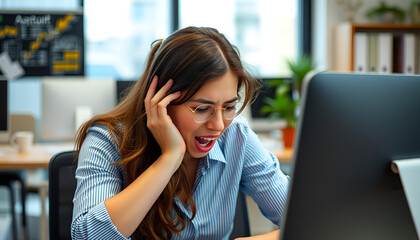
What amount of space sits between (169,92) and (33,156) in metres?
1.69

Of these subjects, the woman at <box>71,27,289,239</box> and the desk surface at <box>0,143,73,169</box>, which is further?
the desk surface at <box>0,143,73,169</box>

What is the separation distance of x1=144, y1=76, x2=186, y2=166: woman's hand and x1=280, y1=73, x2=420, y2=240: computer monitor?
1.47 feet

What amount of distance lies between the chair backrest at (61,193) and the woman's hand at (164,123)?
26 cm

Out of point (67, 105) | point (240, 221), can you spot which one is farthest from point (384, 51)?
point (240, 221)

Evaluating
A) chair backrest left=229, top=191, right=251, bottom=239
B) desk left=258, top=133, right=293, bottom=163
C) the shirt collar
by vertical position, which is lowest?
chair backrest left=229, top=191, right=251, bottom=239

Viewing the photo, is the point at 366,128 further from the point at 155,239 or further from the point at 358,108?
the point at 155,239

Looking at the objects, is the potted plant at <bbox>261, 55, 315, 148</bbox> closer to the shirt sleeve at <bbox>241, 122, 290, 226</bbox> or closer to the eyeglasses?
the shirt sleeve at <bbox>241, 122, 290, 226</bbox>

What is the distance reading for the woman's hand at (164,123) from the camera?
3.35 ft

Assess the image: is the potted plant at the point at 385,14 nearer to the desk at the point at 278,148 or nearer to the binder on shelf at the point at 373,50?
the binder on shelf at the point at 373,50

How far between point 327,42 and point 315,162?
351cm

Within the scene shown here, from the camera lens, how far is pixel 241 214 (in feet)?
4.14

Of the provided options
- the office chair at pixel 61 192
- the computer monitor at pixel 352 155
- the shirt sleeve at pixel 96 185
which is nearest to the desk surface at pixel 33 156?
the office chair at pixel 61 192

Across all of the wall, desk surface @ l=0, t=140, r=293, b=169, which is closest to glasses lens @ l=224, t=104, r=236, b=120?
desk surface @ l=0, t=140, r=293, b=169

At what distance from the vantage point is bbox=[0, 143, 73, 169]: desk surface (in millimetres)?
2330
